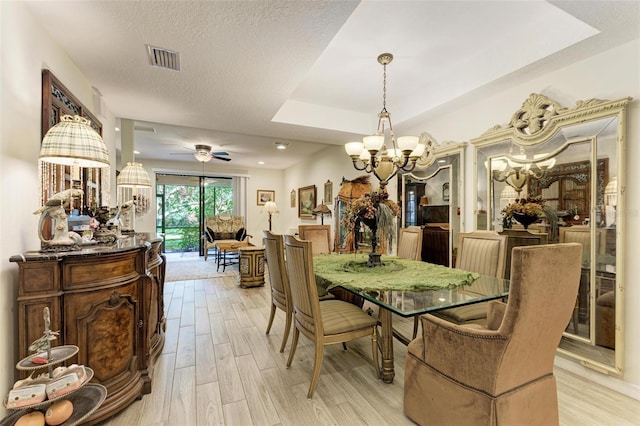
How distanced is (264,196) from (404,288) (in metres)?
7.40

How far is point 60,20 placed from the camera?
183 centimetres

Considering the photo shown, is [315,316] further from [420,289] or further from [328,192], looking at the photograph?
[328,192]

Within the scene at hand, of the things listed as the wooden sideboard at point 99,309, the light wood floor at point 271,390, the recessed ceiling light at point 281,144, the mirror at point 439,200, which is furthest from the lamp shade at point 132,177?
the mirror at point 439,200

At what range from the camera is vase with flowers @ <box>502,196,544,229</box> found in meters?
2.62

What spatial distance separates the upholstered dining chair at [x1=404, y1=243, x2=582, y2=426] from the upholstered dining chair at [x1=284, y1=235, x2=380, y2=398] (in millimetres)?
569

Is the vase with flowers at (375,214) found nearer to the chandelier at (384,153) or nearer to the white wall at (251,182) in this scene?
the chandelier at (384,153)

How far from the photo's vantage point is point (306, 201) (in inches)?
284

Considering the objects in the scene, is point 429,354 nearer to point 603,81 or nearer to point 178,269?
point 603,81

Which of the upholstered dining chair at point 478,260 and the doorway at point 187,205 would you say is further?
the doorway at point 187,205

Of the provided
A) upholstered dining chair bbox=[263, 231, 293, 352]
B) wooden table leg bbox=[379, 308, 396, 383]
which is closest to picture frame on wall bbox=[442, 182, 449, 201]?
wooden table leg bbox=[379, 308, 396, 383]

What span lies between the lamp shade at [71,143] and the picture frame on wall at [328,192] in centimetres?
461

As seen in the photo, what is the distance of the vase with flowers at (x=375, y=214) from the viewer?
2399 mm

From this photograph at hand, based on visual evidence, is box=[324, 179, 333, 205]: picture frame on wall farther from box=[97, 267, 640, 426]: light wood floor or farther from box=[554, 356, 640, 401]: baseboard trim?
box=[554, 356, 640, 401]: baseboard trim

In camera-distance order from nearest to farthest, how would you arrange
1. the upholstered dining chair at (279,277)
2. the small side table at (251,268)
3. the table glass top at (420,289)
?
the table glass top at (420,289), the upholstered dining chair at (279,277), the small side table at (251,268)
